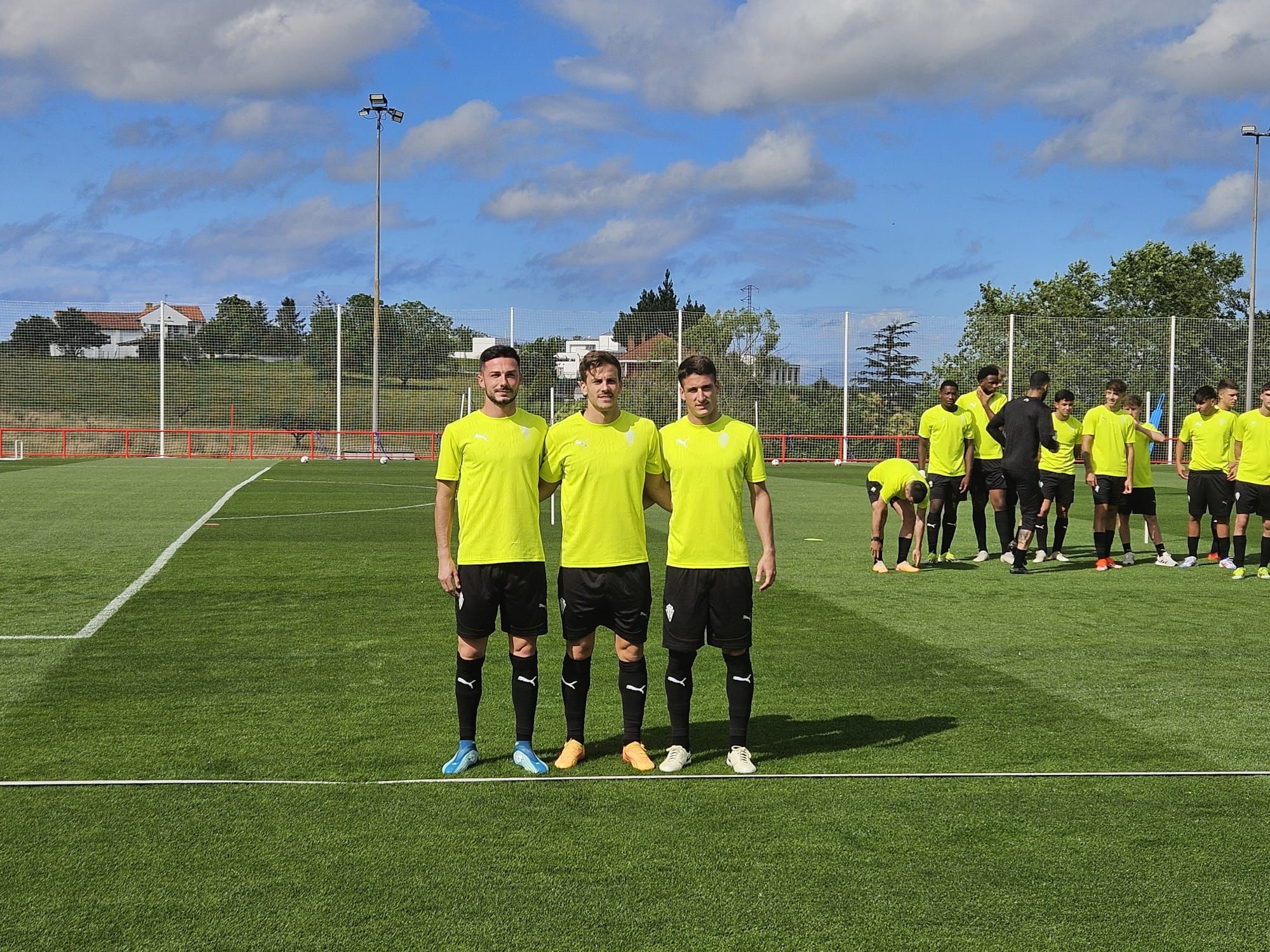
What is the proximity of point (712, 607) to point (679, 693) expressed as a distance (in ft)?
1.42

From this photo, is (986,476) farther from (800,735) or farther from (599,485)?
(599,485)

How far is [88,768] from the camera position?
564 cm

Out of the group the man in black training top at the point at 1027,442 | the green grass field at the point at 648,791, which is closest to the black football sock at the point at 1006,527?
the man in black training top at the point at 1027,442

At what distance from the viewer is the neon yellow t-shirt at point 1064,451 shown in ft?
47.2

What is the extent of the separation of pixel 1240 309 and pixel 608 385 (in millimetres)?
66773

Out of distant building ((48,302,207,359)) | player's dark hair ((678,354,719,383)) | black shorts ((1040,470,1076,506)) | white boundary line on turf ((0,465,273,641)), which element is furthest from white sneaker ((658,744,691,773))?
distant building ((48,302,207,359))

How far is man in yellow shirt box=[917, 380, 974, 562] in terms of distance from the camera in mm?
13703

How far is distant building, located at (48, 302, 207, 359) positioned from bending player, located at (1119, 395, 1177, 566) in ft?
113

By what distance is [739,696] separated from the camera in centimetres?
582

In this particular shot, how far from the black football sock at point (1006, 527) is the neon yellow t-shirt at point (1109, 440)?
3.32ft

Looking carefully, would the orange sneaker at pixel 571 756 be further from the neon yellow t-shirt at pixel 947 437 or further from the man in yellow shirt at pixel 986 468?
the man in yellow shirt at pixel 986 468

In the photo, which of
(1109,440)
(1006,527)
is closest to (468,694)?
(1006,527)

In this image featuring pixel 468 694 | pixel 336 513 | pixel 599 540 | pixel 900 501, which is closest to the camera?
pixel 599 540

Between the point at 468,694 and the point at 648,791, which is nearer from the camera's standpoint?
the point at 648,791
